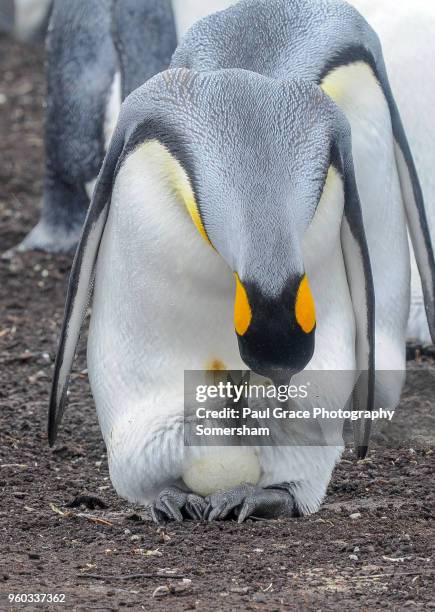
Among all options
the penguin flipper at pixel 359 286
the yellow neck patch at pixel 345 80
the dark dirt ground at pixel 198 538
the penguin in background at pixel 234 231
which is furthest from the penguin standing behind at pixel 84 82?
the penguin flipper at pixel 359 286

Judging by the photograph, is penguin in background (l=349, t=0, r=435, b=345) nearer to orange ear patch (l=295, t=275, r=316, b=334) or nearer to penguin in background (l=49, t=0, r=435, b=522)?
penguin in background (l=49, t=0, r=435, b=522)

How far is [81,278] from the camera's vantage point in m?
→ 3.61

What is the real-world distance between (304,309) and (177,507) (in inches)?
32.4

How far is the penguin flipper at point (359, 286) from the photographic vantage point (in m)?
3.45

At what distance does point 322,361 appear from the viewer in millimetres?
3561

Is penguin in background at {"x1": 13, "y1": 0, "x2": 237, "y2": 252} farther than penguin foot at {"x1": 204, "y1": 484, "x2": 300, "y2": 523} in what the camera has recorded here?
Yes

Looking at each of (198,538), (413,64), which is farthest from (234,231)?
(413,64)

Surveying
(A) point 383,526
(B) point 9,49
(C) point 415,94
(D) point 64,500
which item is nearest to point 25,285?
(C) point 415,94

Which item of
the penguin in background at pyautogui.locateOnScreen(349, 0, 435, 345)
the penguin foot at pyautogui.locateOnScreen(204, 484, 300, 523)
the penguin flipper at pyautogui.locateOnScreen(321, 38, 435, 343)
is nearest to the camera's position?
the penguin foot at pyautogui.locateOnScreen(204, 484, 300, 523)

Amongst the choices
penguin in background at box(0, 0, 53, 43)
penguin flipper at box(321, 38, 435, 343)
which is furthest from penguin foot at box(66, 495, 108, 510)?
penguin in background at box(0, 0, 53, 43)

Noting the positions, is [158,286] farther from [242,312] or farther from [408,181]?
[408,181]

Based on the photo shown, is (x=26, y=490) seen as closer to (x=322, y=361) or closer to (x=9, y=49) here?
(x=322, y=361)

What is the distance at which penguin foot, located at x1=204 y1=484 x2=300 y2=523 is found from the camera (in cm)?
353

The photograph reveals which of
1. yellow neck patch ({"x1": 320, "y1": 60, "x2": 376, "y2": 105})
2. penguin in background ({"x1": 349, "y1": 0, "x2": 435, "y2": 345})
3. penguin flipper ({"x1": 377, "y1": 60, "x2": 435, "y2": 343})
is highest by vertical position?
penguin in background ({"x1": 349, "y1": 0, "x2": 435, "y2": 345})
